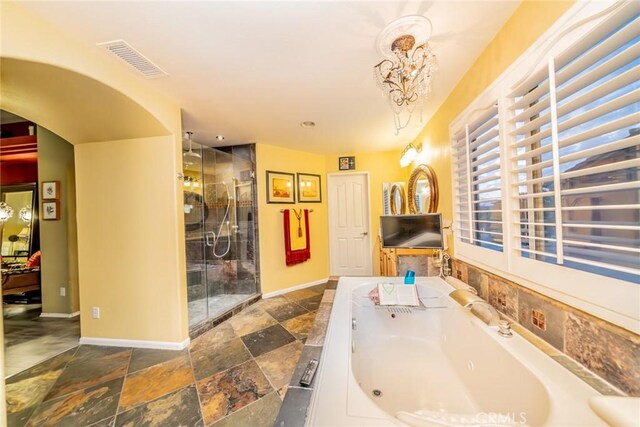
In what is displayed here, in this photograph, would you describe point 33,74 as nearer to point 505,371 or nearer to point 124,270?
point 124,270

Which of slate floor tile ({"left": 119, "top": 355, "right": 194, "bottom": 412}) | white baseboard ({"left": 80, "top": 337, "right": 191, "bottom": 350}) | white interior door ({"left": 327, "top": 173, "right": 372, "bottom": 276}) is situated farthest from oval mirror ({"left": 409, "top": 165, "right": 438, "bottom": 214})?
white baseboard ({"left": 80, "top": 337, "right": 191, "bottom": 350})

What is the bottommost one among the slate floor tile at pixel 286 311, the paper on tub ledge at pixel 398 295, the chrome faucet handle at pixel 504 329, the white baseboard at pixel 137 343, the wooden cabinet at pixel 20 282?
the slate floor tile at pixel 286 311

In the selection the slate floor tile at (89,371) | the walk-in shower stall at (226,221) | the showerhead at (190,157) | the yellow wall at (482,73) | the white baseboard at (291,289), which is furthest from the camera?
the white baseboard at (291,289)

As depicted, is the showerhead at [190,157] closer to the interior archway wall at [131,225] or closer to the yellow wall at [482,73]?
the interior archway wall at [131,225]

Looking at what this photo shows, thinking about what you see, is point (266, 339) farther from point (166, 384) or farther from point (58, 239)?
point (58, 239)

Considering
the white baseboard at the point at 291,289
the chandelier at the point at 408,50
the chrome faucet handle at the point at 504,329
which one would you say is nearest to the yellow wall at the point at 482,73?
the chandelier at the point at 408,50

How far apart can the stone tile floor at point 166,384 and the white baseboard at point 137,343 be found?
0.15 ft

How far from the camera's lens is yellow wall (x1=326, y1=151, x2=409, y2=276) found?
12.7 ft

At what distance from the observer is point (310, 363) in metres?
1.01

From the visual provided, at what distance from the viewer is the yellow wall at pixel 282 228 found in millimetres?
3367

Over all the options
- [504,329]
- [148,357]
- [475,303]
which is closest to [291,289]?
[148,357]

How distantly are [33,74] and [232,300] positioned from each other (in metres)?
2.68

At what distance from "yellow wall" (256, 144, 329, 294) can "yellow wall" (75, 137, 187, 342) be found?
1366 millimetres

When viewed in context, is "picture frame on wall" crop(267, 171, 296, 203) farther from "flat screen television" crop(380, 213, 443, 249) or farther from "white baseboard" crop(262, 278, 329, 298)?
"flat screen television" crop(380, 213, 443, 249)
